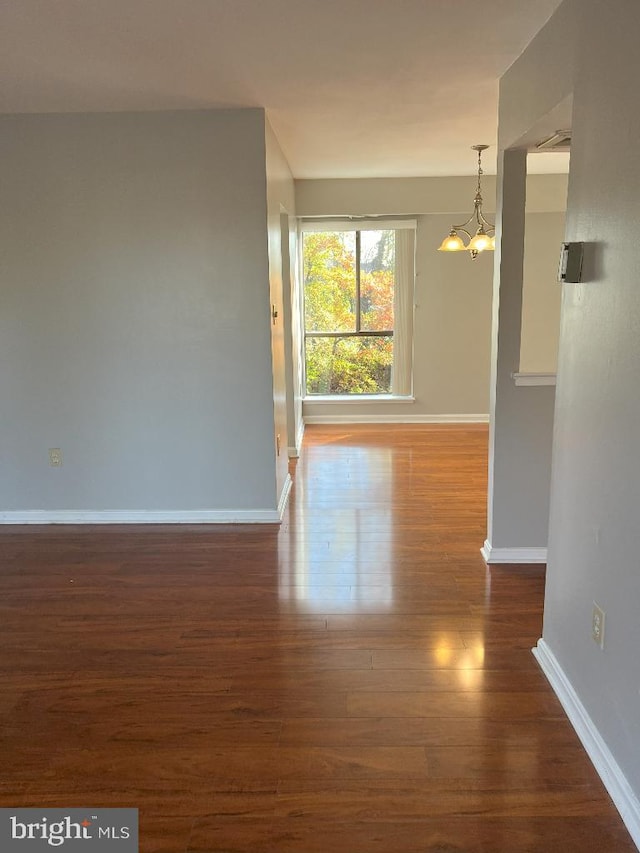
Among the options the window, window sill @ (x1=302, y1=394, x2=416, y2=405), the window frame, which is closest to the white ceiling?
the window frame

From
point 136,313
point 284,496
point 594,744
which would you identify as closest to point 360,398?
point 284,496

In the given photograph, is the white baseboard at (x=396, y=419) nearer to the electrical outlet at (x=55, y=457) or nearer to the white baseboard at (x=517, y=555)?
the electrical outlet at (x=55, y=457)

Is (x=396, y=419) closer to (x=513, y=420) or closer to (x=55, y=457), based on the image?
(x=513, y=420)

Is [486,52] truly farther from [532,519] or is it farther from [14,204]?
[14,204]

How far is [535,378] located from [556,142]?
111cm

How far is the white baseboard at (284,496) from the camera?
13.9ft

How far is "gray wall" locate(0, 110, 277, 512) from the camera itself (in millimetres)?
3695

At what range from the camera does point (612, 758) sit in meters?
1.85

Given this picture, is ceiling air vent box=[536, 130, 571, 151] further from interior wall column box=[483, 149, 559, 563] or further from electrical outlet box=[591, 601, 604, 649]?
electrical outlet box=[591, 601, 604, 649]

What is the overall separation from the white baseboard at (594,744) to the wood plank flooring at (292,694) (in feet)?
0.11

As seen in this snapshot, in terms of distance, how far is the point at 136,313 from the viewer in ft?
12.8

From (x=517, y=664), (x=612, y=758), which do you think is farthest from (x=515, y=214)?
(x=612, y=758)

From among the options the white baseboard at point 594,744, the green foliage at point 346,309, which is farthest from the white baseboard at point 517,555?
the green foliage at point 346,309

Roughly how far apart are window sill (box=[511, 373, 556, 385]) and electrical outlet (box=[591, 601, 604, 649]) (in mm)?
1421
